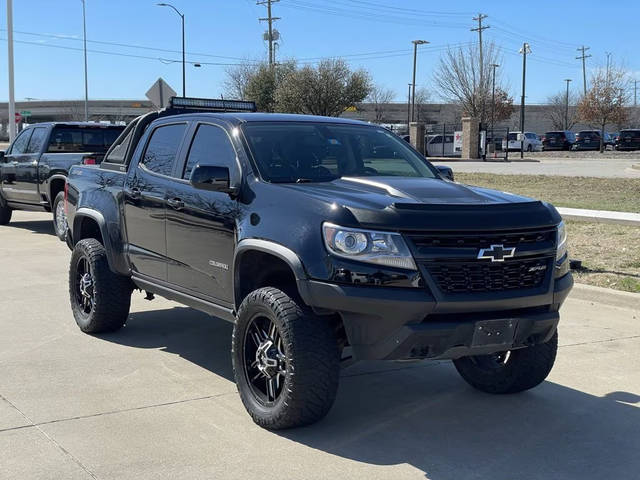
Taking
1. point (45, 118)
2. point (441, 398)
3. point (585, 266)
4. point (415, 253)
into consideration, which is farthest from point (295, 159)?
point (45, 118)

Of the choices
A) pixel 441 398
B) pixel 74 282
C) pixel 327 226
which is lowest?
pixel 441 398

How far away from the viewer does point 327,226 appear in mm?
4289

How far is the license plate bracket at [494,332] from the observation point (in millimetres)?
4324

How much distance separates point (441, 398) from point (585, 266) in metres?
4.71

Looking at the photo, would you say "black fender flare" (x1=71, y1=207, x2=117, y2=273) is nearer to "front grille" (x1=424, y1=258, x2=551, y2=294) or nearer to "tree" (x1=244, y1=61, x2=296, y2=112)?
"front grille" (x1=424, y1=258, x2=551, y2=294)

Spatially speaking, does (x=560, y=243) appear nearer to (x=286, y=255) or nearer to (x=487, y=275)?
(x=487, y=275)

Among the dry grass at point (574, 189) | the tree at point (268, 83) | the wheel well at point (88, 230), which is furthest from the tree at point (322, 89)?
the wheel well at point (88, 230)

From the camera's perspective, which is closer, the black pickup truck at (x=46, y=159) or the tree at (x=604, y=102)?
the black pickup truck at (x=46, y=159)

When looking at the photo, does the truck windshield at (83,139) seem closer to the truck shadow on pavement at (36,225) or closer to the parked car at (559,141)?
the truck shadow on pavement at (36,225)

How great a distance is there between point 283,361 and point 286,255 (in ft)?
2.04

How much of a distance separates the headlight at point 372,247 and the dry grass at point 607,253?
5.00 metres

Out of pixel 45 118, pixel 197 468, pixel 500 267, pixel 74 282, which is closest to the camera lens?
pixel 197 468

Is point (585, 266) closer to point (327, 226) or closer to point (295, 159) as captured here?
point (295, 159)

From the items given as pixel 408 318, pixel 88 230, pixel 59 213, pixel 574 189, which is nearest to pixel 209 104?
pixel 88 230
